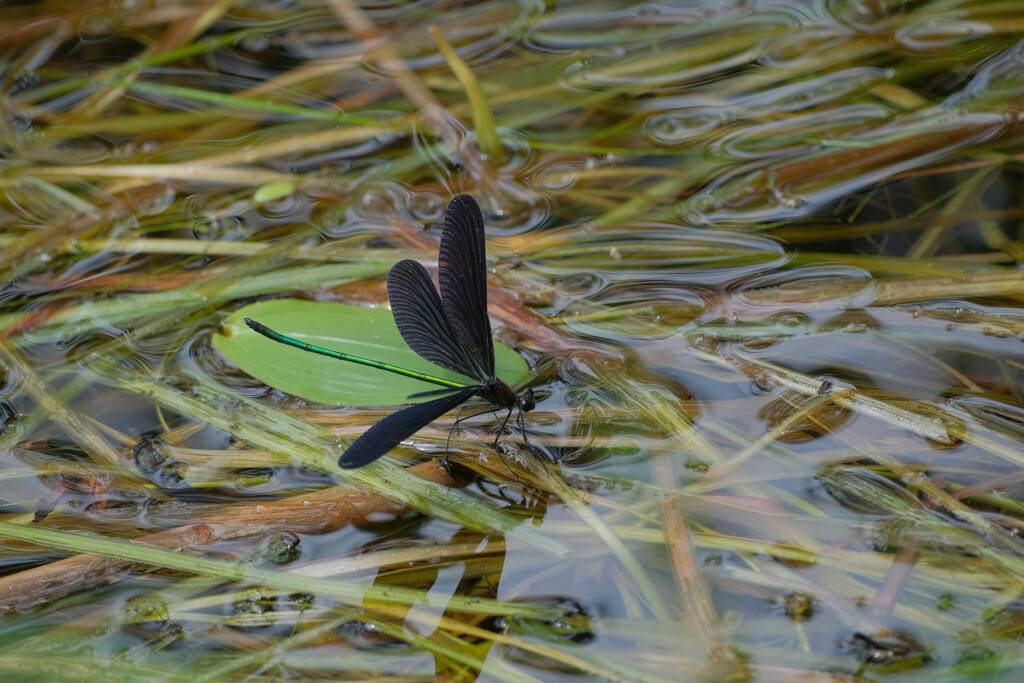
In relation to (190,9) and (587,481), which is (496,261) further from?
(190,9)

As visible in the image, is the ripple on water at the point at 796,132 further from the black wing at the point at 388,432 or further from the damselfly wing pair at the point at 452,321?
the black wing at the point at 388,432

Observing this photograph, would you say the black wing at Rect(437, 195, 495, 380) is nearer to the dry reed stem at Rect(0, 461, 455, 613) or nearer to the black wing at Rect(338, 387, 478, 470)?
the black wing at Rect(338, 387, 478, 470)

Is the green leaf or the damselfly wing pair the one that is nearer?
the damselfly wing pair

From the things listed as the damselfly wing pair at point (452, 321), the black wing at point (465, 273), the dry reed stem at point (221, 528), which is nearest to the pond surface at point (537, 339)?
the dry reed stem at point (221, 528)

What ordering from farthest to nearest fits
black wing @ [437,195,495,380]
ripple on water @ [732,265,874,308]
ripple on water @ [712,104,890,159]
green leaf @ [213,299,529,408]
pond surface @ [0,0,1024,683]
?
ripple on water @ [712,104,890,159] < ripple on water @ [732,265,874,308] < green leaf @ [213,299,529,408] < black wing @ [437,195,495,380] < pond surface @ [0,0,1024,683]

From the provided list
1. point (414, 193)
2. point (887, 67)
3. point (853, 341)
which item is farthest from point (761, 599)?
point (887, 67)

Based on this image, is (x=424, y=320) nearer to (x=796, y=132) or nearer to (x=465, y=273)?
(x=465, y=273)

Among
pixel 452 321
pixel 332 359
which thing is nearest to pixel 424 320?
pixel 452 321

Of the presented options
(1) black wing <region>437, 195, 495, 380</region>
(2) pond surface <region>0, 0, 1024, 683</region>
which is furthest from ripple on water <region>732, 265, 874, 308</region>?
(1) black wing <region>437, 195, 495, 380</region>
